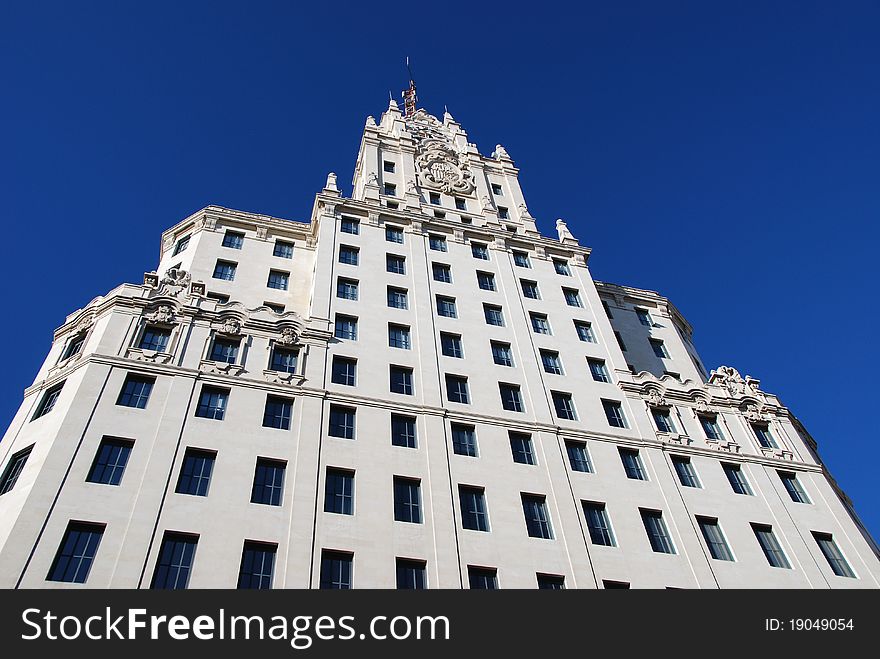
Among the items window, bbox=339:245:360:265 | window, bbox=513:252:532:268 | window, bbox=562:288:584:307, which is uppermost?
window, bbox=513:252:532:268

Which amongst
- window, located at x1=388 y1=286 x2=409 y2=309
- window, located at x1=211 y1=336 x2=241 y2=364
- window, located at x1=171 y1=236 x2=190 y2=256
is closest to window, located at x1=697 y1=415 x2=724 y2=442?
window, located at x1=388 y1=286 x2=409 y2=309

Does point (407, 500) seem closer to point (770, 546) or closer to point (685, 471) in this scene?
point (685, 471)

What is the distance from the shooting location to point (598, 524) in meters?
32.0

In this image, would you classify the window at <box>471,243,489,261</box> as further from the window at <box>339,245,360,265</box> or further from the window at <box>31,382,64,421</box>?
the window at <box>31,382,64,421</box>

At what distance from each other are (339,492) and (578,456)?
12822 millimetres

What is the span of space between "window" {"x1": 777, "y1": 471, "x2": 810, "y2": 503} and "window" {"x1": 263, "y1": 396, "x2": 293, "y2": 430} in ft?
88.8

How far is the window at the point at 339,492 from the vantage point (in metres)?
28.9

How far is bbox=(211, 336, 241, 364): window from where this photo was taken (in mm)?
35375

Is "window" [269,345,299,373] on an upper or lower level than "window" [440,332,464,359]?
lower

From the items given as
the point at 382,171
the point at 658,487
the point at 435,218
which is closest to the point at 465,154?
the point at 382,171

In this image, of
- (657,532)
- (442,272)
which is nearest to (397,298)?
(442,272)

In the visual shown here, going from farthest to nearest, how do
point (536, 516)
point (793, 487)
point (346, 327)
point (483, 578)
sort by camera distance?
point (346, 327)
point (793, 487)
point (536, 516)
point (483, 578)
